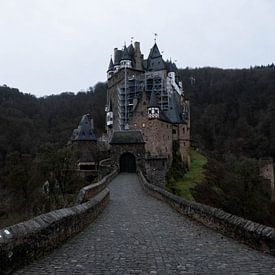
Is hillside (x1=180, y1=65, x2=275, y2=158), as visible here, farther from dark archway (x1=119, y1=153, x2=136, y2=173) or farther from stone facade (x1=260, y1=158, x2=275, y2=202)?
dark archway (x1=119, y1=153, x2=136, y2=173)

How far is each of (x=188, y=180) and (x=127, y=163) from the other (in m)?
9.61

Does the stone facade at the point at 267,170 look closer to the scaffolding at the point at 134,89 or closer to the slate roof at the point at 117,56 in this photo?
the scaffolding at the point at 134,89

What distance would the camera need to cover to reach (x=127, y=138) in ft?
132

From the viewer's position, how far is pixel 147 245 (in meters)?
8.91

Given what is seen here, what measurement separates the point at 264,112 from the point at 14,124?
56978 mm

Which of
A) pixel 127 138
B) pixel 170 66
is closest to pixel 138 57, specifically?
pixel 170 66

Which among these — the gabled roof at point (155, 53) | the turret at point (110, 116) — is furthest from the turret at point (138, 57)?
the turret at point (110, 116)

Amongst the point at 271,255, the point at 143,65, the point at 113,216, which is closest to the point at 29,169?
the point at 113,216

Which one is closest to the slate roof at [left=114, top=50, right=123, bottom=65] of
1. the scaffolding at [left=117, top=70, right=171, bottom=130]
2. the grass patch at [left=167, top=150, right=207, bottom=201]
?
the scaffolding at [left=117, top=70, right=171, bottom=130]

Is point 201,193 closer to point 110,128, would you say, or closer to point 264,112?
point 110,128

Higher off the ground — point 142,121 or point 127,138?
point 142,121

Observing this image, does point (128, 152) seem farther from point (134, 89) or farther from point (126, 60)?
point (126, 60)

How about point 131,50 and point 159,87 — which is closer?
point 159,87

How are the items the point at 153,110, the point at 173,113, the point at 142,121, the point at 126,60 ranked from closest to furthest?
the point at 153,110 < the point at 142,121 < the point at 173,113 < the point at 126,60
